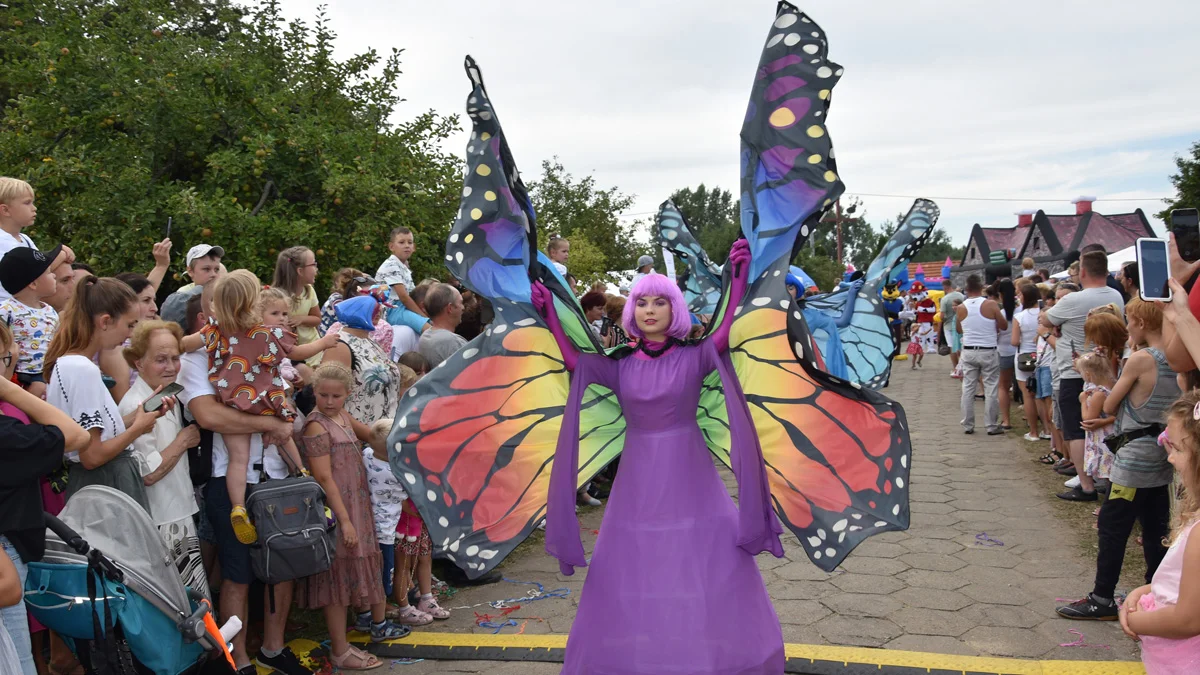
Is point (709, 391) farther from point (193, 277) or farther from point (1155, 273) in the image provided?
point (193, 277)

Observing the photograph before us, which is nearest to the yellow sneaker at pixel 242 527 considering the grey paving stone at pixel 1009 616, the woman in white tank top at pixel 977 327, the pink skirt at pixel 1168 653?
the pink skirt at pixel 1168 653

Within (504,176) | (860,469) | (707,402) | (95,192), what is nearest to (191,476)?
(504,176)

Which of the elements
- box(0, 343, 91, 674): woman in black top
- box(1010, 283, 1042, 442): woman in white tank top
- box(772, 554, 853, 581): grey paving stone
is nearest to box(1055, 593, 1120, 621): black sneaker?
box(772, 554, 853, 581): grey paving stone

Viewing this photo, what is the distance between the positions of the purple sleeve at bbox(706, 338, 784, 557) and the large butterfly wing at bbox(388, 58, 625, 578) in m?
0.61

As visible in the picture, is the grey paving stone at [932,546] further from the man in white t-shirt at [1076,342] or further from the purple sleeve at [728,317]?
the purple sleeve at [728,317]

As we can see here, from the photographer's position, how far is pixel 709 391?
3.37 meters

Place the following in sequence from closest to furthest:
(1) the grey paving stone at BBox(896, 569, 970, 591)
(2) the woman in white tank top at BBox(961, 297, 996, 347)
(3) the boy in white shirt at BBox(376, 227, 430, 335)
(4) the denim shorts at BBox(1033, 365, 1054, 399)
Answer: (1) the grey paving stone at BBox(896, 569, 970, 591), (3) the boy in white shirt at BBox(376, 227, 430, 335), (4) the denim shorts at BBox(1033, 365, 1054, 399), (2) the woman in white tank top at BBox(961, 297, 996, 347)

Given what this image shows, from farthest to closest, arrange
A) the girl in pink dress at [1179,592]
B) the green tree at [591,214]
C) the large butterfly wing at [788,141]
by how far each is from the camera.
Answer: the green tree at [591,214] < the large butterfly wing at [788,141] < the girl in pink dress at [1179,592]

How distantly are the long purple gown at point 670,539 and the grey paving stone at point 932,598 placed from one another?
7.11 ft

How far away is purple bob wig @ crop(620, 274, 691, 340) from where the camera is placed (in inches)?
126

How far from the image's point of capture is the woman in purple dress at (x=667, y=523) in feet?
9.59

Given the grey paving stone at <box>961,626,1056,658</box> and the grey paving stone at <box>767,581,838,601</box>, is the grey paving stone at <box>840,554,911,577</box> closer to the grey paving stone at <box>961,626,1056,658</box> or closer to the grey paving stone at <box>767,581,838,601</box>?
the grey paving stone at <box>767,581,838,601</box>

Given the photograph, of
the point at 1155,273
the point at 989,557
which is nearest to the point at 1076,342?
the point at 989,557

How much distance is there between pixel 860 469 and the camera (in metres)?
3.00
